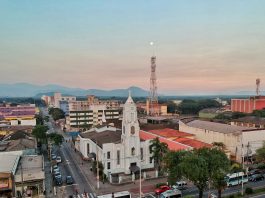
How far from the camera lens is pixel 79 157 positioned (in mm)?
69188

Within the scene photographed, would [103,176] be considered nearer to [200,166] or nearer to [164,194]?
[164,194]

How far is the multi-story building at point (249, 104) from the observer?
466ft

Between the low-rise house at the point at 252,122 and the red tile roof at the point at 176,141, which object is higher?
the low-rise house at the point at 252,122

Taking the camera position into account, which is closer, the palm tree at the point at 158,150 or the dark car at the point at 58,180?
the dark car at the point at 58,180

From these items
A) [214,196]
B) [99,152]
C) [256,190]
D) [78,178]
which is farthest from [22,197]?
[256,190]

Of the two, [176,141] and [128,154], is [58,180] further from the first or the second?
[176,141]

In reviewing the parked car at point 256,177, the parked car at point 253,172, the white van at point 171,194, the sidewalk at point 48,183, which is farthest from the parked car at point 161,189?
the parked car at point 253,172

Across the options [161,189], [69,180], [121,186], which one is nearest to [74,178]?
[69,180]

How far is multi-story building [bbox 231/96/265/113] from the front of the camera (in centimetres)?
14200

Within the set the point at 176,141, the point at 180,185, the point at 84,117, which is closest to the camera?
the point at 180,185

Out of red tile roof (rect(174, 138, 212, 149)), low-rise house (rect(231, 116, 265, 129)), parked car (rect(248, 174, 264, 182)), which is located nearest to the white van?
parked car (rect(248, 174, 264, 182))

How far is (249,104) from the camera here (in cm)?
14500

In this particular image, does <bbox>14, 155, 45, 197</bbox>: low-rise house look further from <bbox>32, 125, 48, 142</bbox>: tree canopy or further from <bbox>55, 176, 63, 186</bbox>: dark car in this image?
<bbox>32, 125, 48, 142</bbox>: tree canopy

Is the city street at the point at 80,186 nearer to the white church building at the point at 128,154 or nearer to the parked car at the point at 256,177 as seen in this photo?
the parked car at the point at 256,177
